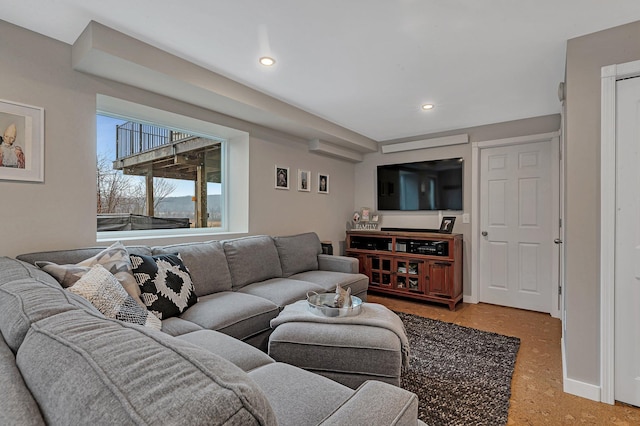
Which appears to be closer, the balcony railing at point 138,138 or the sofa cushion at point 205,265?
the sofa cushion at point 205,265

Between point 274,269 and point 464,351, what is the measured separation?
1854 mm

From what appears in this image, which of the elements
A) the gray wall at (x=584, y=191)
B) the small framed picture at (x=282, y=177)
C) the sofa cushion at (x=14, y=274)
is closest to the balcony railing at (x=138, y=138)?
the small framed picture at (x=282, y=177)

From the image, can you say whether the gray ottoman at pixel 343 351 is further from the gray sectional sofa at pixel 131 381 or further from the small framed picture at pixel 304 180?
the small framed picture at pixel 304 180

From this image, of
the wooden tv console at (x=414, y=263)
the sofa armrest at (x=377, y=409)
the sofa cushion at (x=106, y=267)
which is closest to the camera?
the sofa armrest at (x=377, y=409)

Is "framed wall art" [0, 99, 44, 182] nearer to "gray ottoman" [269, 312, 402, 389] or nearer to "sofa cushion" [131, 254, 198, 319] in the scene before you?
"sofa cushion" [131, 254, 198, 319]

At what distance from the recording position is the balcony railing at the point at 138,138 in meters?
2.66

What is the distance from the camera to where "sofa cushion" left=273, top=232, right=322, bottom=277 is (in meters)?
3.28


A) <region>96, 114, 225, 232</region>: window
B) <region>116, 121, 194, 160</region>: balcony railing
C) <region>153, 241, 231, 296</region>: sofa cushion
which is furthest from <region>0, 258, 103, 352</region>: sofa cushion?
<region>116, 121, 194, 160</region>: balcony railing

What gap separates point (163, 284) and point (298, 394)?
4.34 feet

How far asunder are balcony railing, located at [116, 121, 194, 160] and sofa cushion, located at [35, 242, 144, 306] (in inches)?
44.7

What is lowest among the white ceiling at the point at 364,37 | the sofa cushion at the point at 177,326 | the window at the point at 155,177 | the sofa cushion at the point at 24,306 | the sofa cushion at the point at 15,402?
the sofa cushion at the point at 177,326

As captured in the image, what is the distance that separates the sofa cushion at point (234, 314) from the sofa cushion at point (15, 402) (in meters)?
1.40

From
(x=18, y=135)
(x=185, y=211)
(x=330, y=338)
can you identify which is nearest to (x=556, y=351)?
(x=330, y=338)

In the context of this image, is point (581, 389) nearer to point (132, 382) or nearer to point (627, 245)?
point (627, 245)
